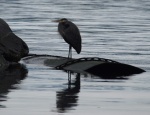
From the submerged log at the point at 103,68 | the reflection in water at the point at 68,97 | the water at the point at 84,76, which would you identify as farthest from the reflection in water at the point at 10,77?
the submerged log at the point at 103,68

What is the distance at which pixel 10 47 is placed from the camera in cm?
2152

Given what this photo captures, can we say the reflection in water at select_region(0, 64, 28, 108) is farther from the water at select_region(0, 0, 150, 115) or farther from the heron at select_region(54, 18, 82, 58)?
the heron at select_region(54, 18, 82, 58)

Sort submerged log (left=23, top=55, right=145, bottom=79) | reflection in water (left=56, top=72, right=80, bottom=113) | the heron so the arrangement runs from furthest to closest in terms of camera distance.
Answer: the heron → submerged log (left=23, top=55, right=145, bottom=79) → reflection in water (left=56, top=72, right=80, bottom=113)

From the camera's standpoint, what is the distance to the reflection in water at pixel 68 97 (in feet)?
46.6

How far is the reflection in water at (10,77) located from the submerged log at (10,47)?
14.1 inches

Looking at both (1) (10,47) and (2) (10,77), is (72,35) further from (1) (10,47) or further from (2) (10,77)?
(2) (10,77)

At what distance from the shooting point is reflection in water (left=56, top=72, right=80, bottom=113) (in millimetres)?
14198

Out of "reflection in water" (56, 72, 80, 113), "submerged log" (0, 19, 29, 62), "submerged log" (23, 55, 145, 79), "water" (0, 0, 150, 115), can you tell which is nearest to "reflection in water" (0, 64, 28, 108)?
"water" (0, 0, 150, 115)

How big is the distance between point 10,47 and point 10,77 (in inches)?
121

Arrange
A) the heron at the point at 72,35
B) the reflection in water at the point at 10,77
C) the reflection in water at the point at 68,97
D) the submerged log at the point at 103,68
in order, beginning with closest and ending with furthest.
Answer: the reflection in water at the point at 68,97
the reflection in water at the point at 10,77
the submerged log at the point at 103,68
the heron at the point at 72,35

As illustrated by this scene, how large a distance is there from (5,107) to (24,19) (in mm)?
25480

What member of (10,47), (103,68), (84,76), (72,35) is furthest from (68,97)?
(72,35)

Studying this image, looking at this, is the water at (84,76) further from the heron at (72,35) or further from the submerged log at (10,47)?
the heron at (72,35)

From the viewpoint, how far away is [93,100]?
14.9m
